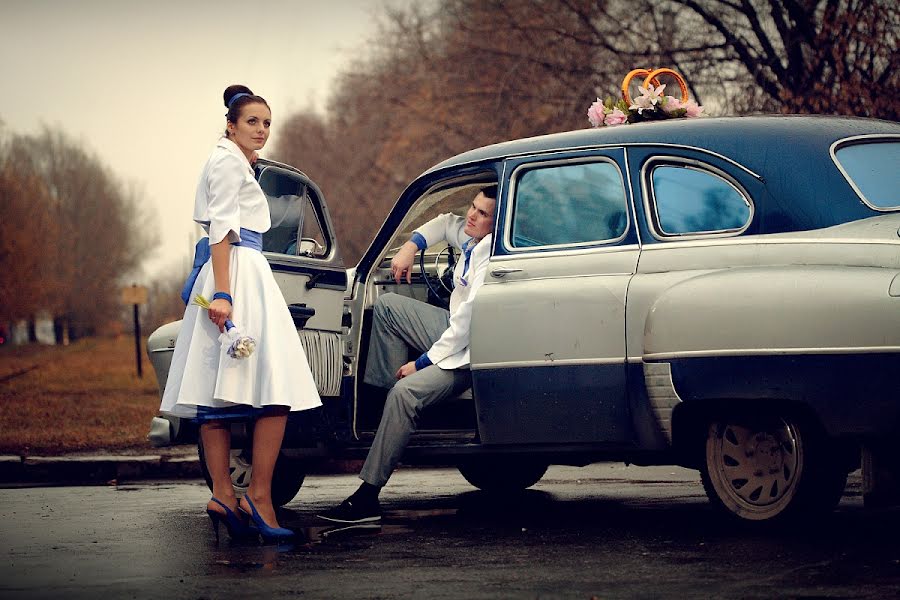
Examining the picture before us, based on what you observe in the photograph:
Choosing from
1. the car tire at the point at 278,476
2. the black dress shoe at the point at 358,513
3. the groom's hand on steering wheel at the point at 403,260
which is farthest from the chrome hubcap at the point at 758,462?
the car tire at the point at 278,476

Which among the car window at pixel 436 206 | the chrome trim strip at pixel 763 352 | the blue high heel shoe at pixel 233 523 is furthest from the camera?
the car window at pixel 436 206

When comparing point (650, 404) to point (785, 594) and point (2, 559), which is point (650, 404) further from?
point (2, 559)

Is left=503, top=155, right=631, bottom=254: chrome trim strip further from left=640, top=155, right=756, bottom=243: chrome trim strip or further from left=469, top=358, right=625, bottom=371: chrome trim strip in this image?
left=469, top=358, right=625, bottom=371: chrome trim strip

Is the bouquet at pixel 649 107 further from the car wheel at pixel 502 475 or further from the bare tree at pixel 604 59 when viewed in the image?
the bare tree at pixel 604 59

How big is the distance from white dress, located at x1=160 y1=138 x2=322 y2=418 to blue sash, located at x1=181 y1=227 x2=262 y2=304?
0.03 m

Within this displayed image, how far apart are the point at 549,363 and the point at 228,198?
1634 mm

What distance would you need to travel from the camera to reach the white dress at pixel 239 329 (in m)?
7.11

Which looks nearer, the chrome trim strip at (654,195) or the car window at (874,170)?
the car window at (874,170)

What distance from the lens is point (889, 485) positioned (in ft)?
21.1

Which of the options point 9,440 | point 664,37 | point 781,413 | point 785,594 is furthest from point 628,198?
point 664,37

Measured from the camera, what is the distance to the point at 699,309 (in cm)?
661

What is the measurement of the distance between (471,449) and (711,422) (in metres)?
1.30

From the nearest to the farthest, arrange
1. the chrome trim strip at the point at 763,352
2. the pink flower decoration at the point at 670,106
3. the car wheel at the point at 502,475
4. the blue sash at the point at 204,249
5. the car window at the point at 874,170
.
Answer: the chrome trim strip at the point at 763,352
the car window at the point at 874,170
the blue sash at the point at 204,249
the pink flower decoration at the point at 670,106
the car wheel at the point at 502,475

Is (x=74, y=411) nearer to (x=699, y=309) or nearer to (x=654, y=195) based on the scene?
(x=654, y=195)
